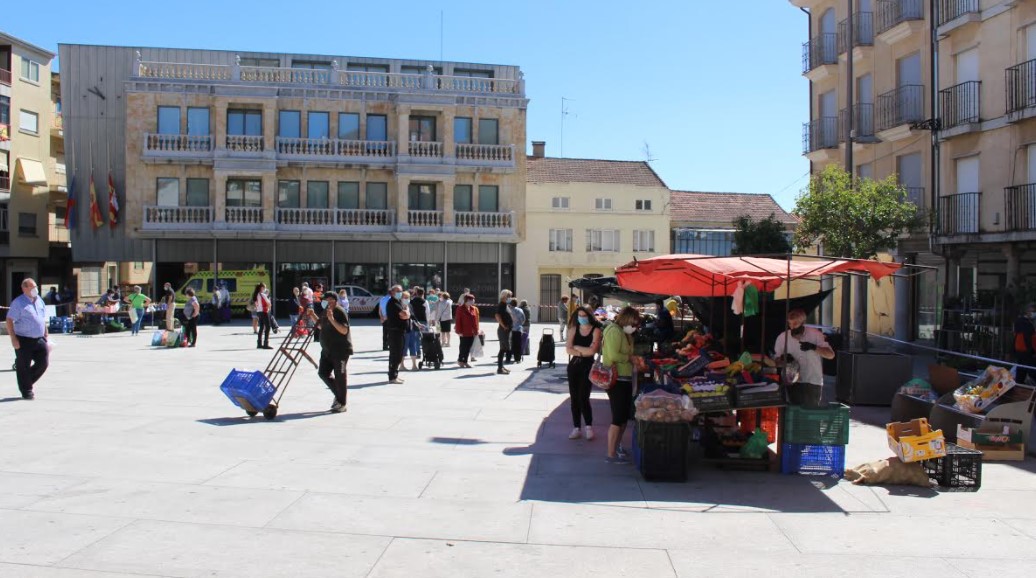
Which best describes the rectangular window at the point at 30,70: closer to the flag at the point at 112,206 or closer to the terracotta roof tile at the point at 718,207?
the flag at the point at 112,206

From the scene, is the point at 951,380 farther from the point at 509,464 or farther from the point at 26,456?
the point at 26,456

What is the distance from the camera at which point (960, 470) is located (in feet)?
26.8

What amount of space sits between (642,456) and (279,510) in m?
3.44

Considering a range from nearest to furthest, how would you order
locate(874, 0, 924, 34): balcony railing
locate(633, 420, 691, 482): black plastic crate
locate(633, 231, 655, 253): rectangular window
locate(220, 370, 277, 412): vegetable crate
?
locate(633, 420, 691, 482): black plastic crate < locate(220, 370, 277, 412): vegetable crate < locate(874, 0, 924, 34): balcony railing < locate(633, 231, 655, 253): rectangular window

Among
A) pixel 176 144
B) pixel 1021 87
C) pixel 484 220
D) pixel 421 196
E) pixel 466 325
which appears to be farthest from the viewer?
pixel 484 220

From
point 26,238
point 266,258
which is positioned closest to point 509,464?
point 266,258

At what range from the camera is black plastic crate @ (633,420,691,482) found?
8234 mm

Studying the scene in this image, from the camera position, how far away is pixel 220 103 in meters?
38.6

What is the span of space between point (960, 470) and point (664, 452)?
2.80 meters

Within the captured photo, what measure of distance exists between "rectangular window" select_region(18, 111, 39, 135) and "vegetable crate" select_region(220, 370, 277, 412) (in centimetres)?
3907

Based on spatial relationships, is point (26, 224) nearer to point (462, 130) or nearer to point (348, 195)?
point (348, 195)

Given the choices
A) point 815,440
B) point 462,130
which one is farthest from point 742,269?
point 462,130

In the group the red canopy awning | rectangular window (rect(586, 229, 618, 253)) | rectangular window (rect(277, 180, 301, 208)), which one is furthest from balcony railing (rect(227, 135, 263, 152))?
the red canopy awning

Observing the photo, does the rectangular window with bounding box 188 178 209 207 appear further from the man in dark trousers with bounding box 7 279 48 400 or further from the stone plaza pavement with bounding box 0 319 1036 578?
the stone plaza pavement with bounding box 0 319 1036 578
